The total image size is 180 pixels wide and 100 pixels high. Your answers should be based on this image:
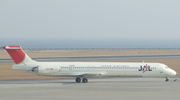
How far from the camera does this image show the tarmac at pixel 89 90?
5016 centimetres

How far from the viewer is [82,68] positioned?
68.2 m

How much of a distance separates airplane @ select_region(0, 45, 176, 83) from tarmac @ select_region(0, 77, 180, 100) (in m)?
1.55

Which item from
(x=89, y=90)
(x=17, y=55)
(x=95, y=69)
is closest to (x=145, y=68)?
(x=95, y=69)

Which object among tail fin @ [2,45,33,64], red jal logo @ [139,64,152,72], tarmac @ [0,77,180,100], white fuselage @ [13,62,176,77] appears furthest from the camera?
red jal logo @ [139,64,152,72]

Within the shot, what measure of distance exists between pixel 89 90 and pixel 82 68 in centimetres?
1115

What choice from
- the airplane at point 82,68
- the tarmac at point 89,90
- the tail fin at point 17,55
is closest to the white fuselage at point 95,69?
the airplane at point 82,68

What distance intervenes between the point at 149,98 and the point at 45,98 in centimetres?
1140

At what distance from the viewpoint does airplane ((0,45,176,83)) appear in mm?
65875

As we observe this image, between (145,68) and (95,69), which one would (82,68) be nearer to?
(95,69)

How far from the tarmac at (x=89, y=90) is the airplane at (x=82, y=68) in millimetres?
1553

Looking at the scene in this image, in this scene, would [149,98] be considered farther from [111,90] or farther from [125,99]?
[111,90]

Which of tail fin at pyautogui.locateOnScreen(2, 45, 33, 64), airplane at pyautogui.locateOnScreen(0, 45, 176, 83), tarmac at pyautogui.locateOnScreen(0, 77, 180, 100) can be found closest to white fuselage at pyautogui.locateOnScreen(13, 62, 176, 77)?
airplane at pyautogui.locateOnScreen(0, 45, 176, 83)

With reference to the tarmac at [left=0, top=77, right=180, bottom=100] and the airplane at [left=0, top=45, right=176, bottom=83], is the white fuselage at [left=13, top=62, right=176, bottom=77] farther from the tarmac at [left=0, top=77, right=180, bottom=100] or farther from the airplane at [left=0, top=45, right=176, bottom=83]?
the tarmac at [left=0, top=77, right=180, bottom=100]

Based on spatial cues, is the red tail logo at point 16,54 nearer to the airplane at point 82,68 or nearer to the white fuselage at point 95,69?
the airplane at point 82,68
